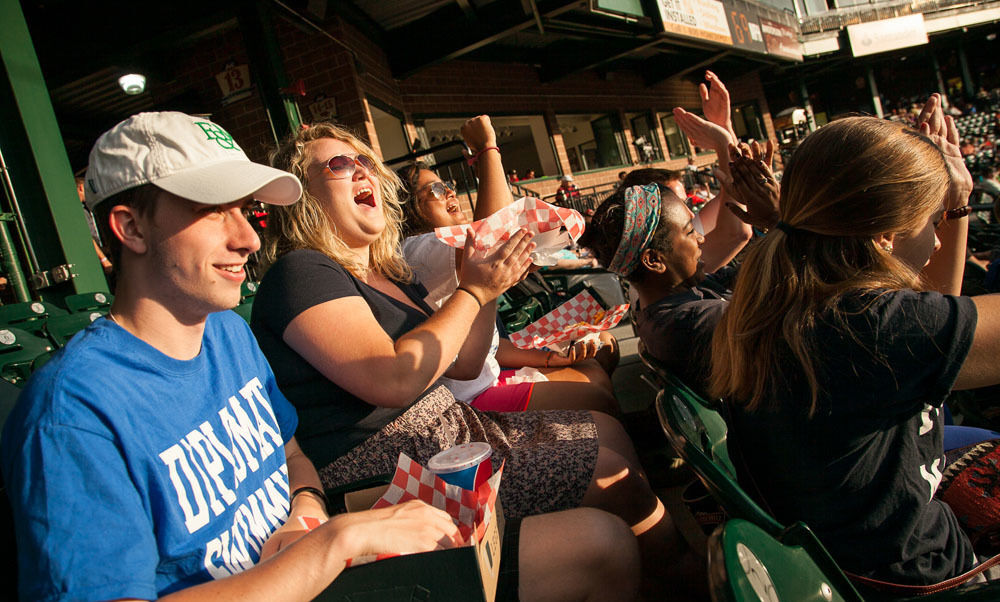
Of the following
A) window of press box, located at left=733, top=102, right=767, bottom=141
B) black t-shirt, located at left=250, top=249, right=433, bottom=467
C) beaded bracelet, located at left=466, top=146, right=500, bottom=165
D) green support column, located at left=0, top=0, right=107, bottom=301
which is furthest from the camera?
window of press box, located at left=733, top=102, right=767, bottom=141

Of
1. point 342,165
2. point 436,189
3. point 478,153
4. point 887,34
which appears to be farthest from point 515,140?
point 887,34

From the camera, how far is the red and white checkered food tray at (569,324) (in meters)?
2.86

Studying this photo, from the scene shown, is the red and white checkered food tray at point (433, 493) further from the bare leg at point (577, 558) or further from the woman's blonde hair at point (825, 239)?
the woman's blonde hair at point (825, 239)

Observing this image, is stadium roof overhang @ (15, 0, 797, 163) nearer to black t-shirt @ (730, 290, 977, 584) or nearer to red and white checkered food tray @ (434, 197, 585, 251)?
red and white checkered food tray @ (434, 197, 585, 251)

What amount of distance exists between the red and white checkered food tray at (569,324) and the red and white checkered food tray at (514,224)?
904mm

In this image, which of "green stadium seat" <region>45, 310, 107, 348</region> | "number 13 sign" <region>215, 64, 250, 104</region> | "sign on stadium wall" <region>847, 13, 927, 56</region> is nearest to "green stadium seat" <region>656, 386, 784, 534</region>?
"green stadium seat" <region>45, 310, 107, 348</region>

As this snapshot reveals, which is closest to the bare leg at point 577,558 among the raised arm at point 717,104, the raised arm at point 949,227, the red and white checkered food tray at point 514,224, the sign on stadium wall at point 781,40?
the red and white checkered food tray at point 514,224

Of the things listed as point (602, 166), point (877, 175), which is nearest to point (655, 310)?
point (877, 175)

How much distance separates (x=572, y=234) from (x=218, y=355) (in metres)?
1.21

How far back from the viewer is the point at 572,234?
2.04 meters

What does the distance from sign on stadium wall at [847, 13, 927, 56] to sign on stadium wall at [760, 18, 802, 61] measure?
12.8 feet

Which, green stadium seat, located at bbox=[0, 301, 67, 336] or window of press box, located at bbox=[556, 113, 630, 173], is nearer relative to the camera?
green stadium seat, located at bbox=[0, 301, 67, 336]

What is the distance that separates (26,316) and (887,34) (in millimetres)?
27117

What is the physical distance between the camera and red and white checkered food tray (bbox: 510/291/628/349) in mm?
2863
